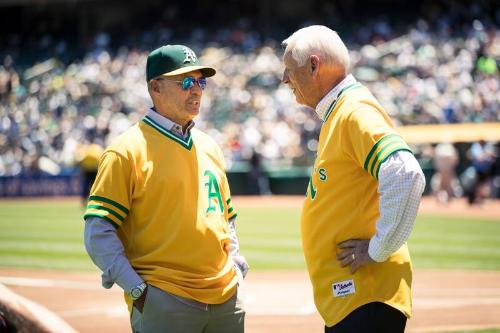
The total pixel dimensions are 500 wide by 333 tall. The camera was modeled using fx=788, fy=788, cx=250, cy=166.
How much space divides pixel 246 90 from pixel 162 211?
27.3 metres

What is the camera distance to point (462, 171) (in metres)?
24.5

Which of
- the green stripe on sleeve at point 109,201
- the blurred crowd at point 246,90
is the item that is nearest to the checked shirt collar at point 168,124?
the green stripe on sleeve at point 109,201

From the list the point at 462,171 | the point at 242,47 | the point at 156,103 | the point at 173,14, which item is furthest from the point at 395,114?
the point at 156,103

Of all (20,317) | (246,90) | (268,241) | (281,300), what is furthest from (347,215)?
(246,90)

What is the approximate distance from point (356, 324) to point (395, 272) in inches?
12.2

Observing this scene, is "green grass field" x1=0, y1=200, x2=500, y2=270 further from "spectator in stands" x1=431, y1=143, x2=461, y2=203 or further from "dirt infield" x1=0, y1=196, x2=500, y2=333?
"spectator in stands" x1=431, y1=143, x2=461, y2=203

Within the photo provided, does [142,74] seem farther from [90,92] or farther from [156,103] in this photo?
[156,103]

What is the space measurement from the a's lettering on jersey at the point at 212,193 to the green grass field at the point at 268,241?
24.7 feet

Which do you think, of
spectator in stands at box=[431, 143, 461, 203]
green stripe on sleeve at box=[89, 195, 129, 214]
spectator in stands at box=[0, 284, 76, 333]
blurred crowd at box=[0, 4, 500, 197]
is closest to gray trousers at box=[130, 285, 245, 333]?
green stripe on sleeve at box=[89, 195, 129, 214]

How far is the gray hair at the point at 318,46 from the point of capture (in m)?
3.71

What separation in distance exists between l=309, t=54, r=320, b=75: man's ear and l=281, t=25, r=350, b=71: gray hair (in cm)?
2

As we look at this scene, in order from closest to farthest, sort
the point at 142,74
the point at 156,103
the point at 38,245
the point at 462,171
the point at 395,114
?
1. the point at 156,103
2. the point at 38,245
3. the point at 462,171
4. the point at 395,114
5. the point at 142,74

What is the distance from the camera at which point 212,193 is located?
4.15 metres

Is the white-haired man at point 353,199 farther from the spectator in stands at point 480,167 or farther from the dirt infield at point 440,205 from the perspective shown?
the spectator in stands at point 480,167
